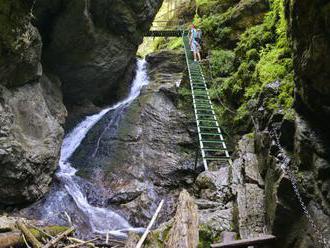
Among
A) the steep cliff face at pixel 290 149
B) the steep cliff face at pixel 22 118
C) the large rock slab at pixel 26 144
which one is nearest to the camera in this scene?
the steep cliff face at pixel 290 149

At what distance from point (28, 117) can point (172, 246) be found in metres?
8.43

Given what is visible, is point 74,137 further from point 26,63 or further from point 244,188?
point 244,188

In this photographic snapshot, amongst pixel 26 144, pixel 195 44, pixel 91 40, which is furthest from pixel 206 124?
pixel 195 44

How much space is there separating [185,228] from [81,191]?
7258 mm

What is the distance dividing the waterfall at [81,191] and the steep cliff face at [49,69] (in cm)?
91

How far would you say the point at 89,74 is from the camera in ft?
58.1

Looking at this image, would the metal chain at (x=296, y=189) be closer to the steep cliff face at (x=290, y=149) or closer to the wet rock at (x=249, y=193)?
the steep cliff face at (x=290, y=149)

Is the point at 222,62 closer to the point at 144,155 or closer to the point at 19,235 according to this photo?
the point at 144,155

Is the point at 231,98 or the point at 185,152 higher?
the point at 231,98

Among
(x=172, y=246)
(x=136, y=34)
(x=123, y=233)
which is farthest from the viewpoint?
(x=136, y=34)

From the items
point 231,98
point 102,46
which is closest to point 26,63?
point 102,46

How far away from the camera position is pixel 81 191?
1304 cm

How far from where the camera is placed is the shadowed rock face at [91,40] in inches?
577

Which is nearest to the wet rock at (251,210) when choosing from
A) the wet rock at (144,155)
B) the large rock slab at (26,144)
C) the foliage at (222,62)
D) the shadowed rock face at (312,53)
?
the shadowed rock face at (312,53)
